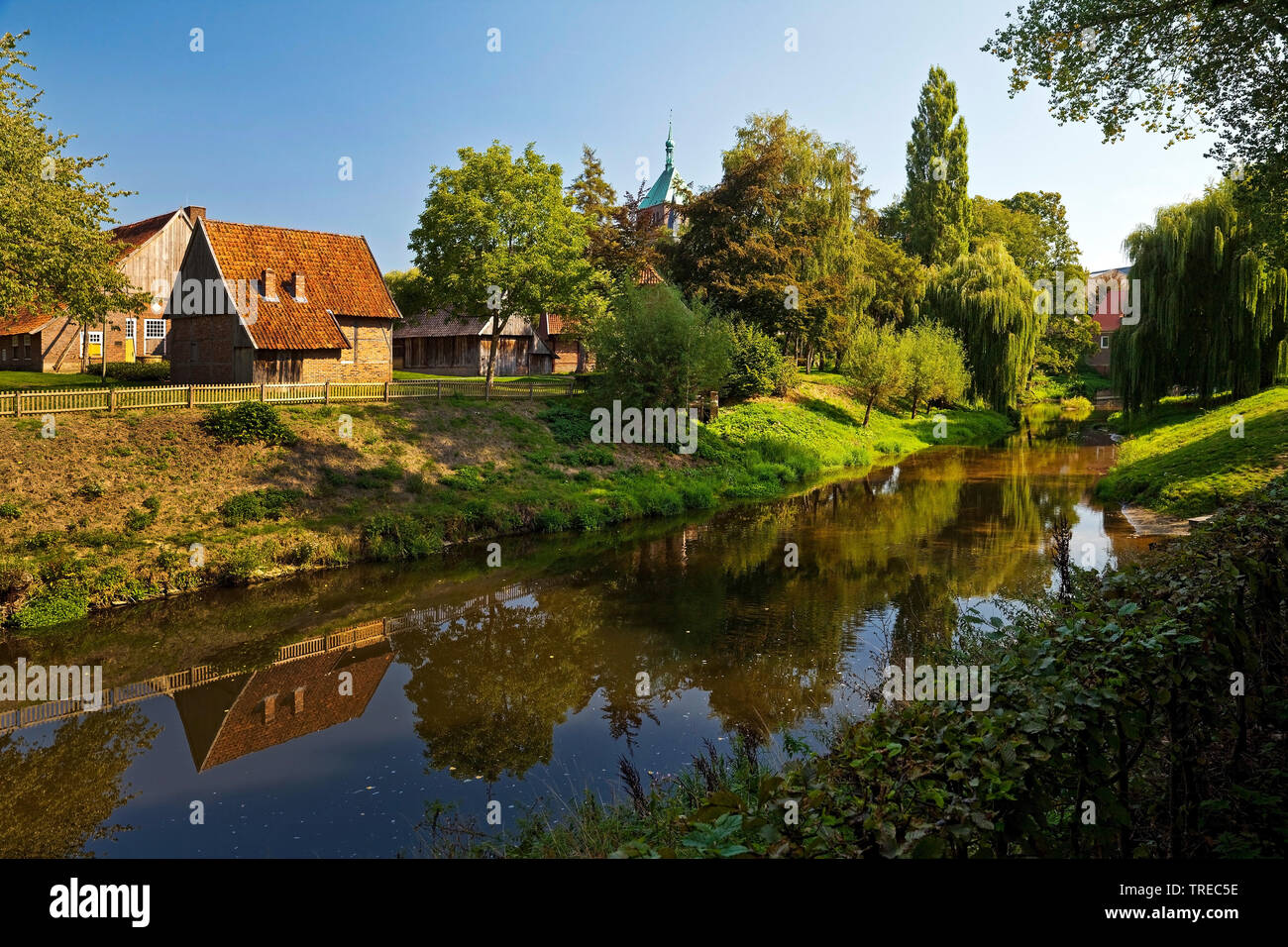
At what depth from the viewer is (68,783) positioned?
9117 mm

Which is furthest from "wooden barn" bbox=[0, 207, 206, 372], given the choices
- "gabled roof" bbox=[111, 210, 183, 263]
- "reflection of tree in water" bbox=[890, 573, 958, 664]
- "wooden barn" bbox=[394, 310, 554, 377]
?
"reflection of tree in water" bbox=[890, 573, 958, 664]

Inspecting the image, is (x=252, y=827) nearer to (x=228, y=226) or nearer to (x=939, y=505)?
(x=939, y=505)

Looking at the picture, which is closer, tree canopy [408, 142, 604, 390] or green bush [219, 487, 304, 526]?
green bush [219, 487, 304, 526]

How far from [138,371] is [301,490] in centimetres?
1874

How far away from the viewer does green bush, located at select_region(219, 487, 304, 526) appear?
60.5ft

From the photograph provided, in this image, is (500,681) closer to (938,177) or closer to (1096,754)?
(1096,754)

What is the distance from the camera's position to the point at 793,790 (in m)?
3.85

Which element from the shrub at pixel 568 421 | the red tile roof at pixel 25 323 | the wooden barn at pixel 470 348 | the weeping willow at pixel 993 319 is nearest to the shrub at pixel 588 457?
the shrub at pixel 568 421

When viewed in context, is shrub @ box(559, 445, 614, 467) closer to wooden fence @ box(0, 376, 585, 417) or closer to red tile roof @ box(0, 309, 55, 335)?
wooden fence @ box(0, 376, 585, 417)

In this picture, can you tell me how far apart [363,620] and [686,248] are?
32188mm

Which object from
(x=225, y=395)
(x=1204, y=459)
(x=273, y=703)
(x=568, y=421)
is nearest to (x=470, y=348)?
(x=568, y=421)

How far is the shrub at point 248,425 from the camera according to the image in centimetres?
2097

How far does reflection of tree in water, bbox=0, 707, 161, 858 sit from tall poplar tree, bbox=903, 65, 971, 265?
56420mm
